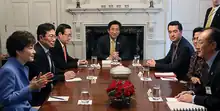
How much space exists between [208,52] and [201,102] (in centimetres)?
42

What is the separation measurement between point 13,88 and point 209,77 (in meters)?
1.38

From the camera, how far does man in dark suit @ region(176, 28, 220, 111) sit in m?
2.14

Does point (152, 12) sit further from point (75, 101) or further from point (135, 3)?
point (75, 101)

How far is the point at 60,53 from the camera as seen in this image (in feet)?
12.3

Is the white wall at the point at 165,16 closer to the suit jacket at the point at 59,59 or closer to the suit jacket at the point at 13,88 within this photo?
the suit jacket at the point at 59,59

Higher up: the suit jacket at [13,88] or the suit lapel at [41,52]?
the suit lapel at [41,52]

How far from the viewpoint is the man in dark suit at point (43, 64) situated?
9.39 feet

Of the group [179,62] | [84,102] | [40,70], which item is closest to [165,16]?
[179,62]

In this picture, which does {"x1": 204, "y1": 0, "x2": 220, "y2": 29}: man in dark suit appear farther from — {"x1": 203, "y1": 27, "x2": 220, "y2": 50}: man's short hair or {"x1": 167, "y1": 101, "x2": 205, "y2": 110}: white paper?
{"x1": 167, "y1": 101, "x2": 205, "y2": 110}: white paper

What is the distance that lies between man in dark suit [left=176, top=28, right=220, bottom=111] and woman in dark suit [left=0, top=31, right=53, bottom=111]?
1081mm

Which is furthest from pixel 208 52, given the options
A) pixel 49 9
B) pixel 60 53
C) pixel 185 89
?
pixel 49 9

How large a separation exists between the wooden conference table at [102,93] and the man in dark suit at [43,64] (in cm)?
18

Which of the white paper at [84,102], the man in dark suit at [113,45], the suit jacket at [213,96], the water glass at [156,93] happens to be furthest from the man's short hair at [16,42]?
the man in dark suit at [113,45]

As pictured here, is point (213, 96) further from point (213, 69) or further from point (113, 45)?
point (113, 45)
